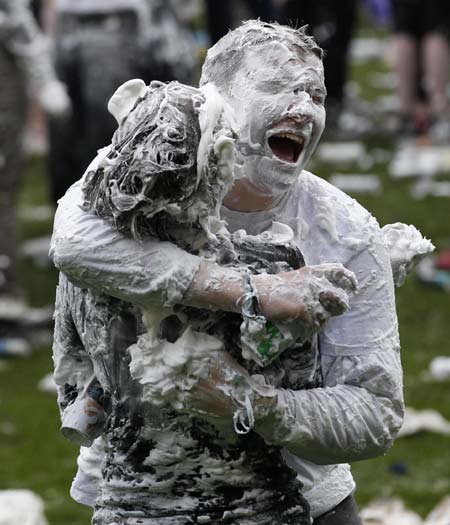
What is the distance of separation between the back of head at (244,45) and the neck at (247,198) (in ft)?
0.64

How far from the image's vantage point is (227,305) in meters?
3.03

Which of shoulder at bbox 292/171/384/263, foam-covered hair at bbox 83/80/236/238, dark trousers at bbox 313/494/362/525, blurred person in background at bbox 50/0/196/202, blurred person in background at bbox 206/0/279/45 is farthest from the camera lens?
blurred person in background at bbox 206/0/279/45

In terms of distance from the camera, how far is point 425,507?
6.08m

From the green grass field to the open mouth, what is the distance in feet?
9.90

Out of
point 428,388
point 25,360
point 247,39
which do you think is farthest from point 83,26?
point 247,39

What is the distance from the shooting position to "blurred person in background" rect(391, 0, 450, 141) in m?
12.7

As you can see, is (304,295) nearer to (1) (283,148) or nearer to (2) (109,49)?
(1) (283,148)

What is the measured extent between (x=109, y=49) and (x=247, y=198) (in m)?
6.20

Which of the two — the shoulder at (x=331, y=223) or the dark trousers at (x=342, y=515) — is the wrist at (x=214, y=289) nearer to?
the shoulder at (x=331, y=223)

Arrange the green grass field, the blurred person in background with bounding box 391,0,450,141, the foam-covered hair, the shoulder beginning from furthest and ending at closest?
1. the blurred person in background with bounding box 391,0,450,141
2. the green grass field
3. the shoulder
4. the foam-covered hair

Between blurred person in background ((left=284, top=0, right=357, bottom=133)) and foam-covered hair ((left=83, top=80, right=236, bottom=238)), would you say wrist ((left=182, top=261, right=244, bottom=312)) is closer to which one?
foam-covered hair ((left=83, top=80, right=236, bottom=238))

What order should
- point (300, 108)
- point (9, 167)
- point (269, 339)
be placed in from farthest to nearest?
point (9, 167)
point (300, 108)
point (269, 339)

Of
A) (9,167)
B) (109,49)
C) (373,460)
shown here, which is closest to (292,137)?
(373,460)

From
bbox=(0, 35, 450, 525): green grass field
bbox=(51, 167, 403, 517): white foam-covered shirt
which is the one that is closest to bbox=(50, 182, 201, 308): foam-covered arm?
bbox=(51, 167, 403, 517): white foam-covered shirt
